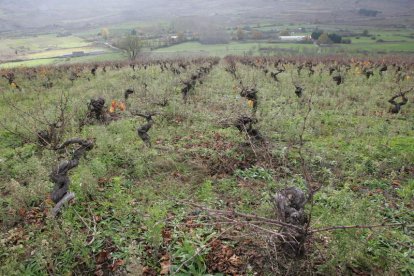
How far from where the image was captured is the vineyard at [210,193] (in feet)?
16.8

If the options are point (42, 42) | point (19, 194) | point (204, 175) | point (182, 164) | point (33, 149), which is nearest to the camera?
point (19, 194)

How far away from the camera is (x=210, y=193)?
292 inches

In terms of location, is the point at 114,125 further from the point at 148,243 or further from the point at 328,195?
the point at 328,195

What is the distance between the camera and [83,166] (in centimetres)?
882

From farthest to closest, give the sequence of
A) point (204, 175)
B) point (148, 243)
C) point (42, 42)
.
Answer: point (42, 42), point (204, 175), point (148, 243)

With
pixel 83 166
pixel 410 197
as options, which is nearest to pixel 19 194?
pixel 83 166

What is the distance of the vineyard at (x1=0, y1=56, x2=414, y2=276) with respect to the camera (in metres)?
5.11

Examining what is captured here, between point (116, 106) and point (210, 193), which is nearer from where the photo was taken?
point (210, 193)

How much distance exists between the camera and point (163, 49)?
71.9m

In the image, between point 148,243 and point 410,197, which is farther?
point 410,197

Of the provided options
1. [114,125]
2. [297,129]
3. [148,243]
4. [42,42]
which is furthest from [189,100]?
[42,42]

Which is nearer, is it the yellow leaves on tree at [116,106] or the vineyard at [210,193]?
the vineyard at [210,193]

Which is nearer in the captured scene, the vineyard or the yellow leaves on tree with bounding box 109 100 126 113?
the vineyard

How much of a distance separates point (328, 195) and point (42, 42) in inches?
4219
